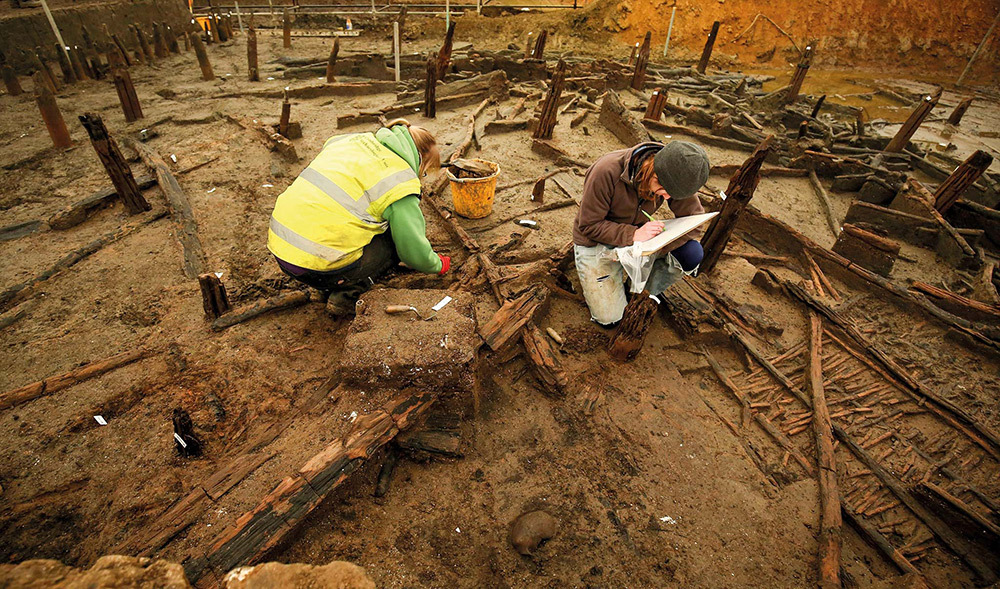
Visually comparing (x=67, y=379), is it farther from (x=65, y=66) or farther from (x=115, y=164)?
(x=65, y=66)

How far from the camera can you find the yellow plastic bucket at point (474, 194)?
5.27m

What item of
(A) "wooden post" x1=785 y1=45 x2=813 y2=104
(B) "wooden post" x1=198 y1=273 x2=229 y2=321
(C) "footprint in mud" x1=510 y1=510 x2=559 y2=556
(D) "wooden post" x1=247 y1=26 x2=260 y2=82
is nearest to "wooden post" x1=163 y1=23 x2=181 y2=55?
(D) "wooden post" x1=247 y1=26 x2=260 y2=82

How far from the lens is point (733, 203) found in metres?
4.49

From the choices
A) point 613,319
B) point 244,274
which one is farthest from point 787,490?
point 244,274

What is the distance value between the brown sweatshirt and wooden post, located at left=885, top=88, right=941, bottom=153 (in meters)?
9.02

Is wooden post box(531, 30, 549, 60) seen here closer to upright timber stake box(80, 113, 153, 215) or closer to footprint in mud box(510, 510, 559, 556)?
upright timber stake box(80, 113, 153, 215)

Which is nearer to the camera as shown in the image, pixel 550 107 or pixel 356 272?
pixel 356 272

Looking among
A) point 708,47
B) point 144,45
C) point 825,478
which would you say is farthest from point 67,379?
point 708,47

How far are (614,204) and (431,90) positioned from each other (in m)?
7.01

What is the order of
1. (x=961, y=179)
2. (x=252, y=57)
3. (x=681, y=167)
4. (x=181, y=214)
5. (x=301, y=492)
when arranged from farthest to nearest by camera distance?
1. (x=252, y=57)
2. (x=961, y=179)
3. (x=181, y=214)
4. (x=681, y=167)
5. (x=301, y=492)

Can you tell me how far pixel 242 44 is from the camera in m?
16.0

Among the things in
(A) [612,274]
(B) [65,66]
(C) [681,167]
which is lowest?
(A) [612,274]

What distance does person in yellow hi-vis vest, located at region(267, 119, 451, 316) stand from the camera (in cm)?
309

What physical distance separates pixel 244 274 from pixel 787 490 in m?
5.46
